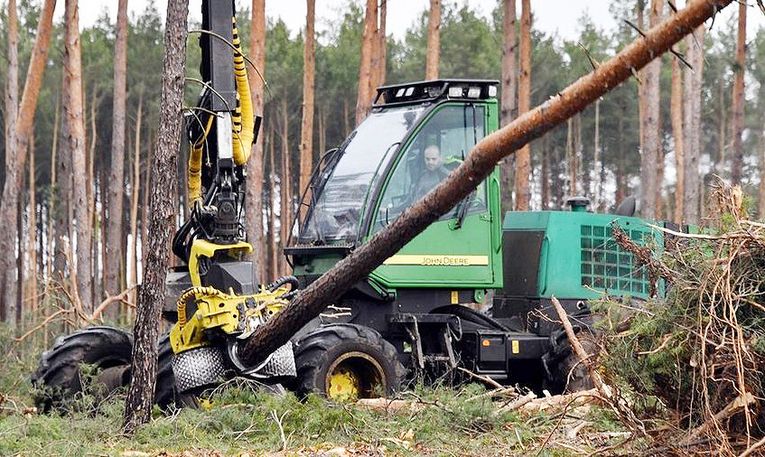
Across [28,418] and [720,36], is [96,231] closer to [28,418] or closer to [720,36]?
[720,36]

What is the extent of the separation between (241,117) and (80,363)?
8.45ft

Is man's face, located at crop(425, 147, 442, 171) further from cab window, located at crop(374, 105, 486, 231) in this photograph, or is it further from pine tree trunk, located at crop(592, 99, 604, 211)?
pine tree trunk, located at crop(592, 99, 604, 211)

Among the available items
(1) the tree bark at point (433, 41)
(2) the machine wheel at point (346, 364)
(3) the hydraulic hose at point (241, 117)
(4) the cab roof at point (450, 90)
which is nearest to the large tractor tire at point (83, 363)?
(2) the machine wheel at point (346, 364)

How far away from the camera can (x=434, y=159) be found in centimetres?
1095

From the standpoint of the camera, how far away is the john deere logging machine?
952 centimetres

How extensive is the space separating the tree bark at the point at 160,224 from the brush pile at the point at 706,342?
3.51 meters

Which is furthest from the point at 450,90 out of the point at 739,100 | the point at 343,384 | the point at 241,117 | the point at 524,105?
the point at 739,100

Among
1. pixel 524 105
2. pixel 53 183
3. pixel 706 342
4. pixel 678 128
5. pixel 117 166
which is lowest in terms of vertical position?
pixel 706 342

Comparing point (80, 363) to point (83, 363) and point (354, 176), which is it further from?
point (354, 176)

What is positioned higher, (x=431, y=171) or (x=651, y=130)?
(x=651, y=130)

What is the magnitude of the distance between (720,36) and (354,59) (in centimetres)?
1426

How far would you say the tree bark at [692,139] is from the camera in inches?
896

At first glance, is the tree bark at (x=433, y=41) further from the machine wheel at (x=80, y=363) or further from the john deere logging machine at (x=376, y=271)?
the machine wheel at (x=80, y=363)

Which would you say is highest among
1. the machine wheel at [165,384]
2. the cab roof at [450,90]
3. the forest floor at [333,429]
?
the cab roof at [450,90]
